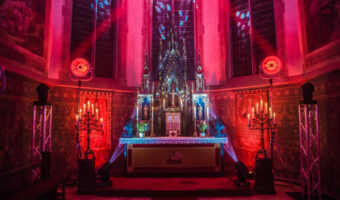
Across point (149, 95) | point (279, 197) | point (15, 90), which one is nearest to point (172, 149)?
point (149, 95)

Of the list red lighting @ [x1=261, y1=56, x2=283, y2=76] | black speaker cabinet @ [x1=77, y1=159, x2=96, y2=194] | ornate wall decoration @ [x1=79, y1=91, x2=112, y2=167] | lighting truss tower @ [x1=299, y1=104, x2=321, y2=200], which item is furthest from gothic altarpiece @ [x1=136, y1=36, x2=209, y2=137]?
lighting truss tower @ [x1=299, y1=104, x2=321, y2=200]

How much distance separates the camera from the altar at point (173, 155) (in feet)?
27.2

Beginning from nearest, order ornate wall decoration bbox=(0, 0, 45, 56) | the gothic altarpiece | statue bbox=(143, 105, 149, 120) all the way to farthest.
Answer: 1. ornate wall decoration bbox=(0, 0, 45, 56)
2. the gothic altarpiece
3. statue bbox=(143, 105, 149, 120)

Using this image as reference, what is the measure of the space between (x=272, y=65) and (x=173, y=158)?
16.3 ft

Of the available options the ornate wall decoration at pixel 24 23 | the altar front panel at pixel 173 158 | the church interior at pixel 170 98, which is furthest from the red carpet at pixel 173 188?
the ornate wall decoration at pixel 24 23

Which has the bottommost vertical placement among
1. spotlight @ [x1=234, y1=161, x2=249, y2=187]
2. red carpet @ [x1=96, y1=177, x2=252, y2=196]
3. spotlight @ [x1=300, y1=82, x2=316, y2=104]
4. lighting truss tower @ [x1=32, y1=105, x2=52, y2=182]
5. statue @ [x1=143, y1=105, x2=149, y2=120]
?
red carpet @ [x1=96, y1=177, x2=252, y2=196]

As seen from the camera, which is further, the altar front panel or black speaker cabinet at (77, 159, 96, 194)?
the altar front panel

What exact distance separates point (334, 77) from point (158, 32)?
7570 millimetres

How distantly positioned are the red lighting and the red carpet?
4.14 m

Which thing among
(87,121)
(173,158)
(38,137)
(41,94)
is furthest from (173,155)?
(41,94)

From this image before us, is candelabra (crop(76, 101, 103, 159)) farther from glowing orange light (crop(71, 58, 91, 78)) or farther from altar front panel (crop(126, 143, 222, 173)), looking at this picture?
altar front panel (crop(126, 143, 222, 173))

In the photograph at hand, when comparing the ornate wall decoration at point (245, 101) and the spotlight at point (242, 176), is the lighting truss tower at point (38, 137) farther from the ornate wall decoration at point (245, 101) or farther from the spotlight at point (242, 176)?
the ornate wall decoration at point (245, 101)

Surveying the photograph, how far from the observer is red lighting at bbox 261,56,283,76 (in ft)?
25.6

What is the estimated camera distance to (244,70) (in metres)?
9.77
